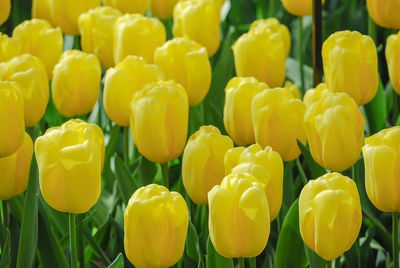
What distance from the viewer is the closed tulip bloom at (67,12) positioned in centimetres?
231

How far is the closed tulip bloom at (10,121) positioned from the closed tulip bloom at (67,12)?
30.3 inches

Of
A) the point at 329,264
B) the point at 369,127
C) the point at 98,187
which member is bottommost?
the point at 369,127

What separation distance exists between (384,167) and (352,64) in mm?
333

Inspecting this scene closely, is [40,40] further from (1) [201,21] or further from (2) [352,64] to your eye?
(2) [352,64]

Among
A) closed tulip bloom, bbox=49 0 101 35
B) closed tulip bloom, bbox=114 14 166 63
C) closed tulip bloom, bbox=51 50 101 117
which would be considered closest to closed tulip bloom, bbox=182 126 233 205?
closed tulip bloom, bbox=51 50 101 117

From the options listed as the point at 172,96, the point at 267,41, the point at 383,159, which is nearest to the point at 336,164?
the point at 383,159

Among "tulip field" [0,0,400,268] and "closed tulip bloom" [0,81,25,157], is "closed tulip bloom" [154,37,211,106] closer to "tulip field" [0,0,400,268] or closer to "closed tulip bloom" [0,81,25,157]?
"tulip field" [0,0,400,268]

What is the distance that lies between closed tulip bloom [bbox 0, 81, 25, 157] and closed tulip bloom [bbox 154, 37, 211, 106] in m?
0.44

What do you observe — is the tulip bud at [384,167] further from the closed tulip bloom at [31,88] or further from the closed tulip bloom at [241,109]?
the closed tulip bloom at [31,88]

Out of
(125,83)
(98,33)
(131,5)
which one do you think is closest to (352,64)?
(125,83)

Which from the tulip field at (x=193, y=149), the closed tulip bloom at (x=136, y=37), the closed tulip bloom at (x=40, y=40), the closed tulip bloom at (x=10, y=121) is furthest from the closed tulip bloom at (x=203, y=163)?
the closed tulip bloom at (x=40, y=40)

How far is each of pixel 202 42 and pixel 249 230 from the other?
943 mm

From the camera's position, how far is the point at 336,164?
1.54 metres

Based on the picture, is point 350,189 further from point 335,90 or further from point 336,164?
point 335,90
